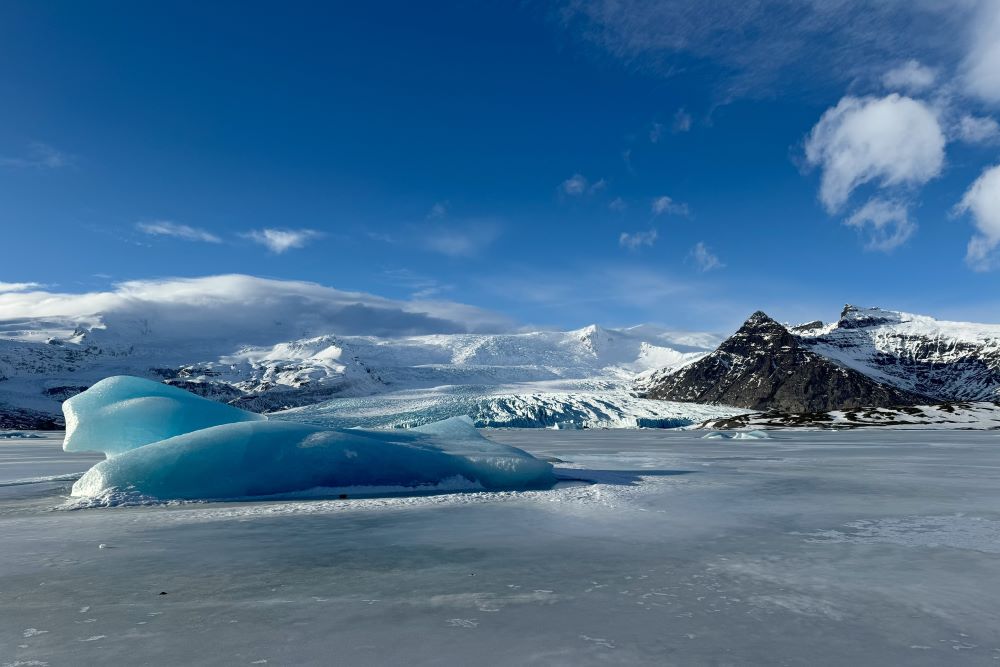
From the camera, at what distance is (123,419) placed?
52.7 ft

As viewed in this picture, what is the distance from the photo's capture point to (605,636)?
172 inches

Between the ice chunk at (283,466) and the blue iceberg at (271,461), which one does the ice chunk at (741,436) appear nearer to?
the blue iceberg at (271,461)

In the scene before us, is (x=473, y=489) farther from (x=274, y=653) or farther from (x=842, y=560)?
(x=274, y=653)

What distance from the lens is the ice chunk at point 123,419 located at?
52.4ft

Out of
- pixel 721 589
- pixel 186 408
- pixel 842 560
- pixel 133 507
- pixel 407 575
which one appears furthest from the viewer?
pixel 186 408

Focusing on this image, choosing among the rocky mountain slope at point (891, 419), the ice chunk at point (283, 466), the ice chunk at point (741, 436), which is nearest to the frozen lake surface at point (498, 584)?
the ice chunk at point (283, 466)

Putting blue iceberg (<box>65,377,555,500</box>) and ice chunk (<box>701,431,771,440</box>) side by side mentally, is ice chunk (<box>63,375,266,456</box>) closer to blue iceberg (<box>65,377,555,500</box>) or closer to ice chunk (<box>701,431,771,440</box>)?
blue iceberg (<box>65,377,555,500</box>)

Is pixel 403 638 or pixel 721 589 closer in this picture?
pixel 403 638

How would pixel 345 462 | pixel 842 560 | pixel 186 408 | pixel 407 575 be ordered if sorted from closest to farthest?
pixel 407 575
pixel 842 560
pixel 345 462
pixel 186 408

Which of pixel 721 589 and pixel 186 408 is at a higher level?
pixel 186 408

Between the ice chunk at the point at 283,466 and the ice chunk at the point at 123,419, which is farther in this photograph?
the ice chunk at the point at 123,419

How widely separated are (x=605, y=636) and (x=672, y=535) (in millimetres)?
4155

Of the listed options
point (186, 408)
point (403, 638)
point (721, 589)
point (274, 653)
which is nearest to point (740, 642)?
point (721, 589)

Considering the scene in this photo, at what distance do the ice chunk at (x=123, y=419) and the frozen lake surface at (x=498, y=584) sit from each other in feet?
17.1
